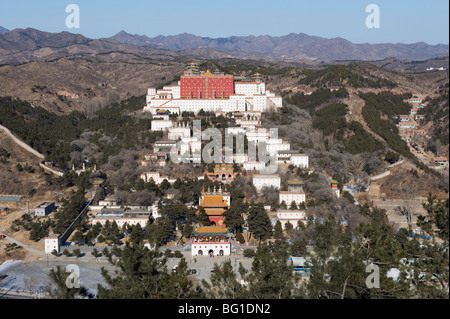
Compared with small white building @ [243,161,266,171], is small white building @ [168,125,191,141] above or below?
above

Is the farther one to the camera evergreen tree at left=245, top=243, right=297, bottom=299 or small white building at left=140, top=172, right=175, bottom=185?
small white building at left=140, top=172, right=175, bottom=185

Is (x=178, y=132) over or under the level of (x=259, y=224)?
over

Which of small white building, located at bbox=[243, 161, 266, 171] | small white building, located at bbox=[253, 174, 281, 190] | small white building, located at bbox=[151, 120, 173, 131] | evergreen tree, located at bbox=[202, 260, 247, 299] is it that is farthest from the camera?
small white building, located at bbox=[151, 120, 173, 131]

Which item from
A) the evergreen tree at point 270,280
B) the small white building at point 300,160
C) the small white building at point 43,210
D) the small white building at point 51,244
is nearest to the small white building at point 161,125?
the small white building at point 300,160

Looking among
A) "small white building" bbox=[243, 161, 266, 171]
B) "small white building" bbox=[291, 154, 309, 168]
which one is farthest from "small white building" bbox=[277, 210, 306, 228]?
"small white building" bbox=[291, 154, 309, 168]

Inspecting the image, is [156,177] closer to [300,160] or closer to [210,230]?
[210,230]

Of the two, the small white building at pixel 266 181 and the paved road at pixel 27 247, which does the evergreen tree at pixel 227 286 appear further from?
the small white building at pixel 266 181

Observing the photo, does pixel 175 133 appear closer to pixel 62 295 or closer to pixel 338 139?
pixel 338 139

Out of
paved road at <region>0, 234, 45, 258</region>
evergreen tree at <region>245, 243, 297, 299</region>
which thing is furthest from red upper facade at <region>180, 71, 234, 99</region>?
evergreen tree at <region>245, 243, 297, 299</region>

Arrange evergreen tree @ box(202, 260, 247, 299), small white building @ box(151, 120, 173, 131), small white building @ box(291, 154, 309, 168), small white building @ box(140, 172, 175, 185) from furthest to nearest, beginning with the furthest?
small white building @ box(151, 120, 173, 131), small white building @ box(291, 154, 309, 168), small white building @ box(140, 172, 175, 185), evergreen tree @ box(202, 260, 247, 299)

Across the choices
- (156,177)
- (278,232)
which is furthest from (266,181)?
(156,177)

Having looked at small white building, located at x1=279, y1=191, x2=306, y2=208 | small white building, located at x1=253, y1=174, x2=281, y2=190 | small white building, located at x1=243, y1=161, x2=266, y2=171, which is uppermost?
small white building, located at x1=243, y1=161, x2=266, y2=171

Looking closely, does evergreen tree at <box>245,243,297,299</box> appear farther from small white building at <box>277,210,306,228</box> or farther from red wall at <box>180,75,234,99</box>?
red wall at <box>180,75,234,99</box>
